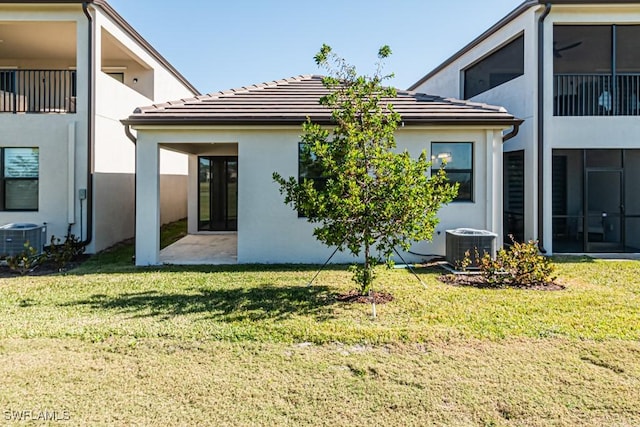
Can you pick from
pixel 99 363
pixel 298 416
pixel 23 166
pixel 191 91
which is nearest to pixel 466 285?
pixel 298 416

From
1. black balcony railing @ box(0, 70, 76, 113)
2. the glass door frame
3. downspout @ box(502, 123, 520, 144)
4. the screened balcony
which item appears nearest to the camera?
downspout @ box(502, 123, 520, 144)

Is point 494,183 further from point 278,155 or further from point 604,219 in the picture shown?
point 278,155

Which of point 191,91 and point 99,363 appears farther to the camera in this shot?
point 191,91

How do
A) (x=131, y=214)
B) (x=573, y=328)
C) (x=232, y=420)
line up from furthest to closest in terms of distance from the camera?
(x=131, y=214) < (x=573, y=328) < (x=232, y=420)

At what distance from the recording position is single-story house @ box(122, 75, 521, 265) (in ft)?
31.6

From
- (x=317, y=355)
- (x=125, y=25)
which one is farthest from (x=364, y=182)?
(x=125, y=25)

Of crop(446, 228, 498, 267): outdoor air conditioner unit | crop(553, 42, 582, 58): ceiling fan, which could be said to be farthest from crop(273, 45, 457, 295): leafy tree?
crop(553, 42, 582, 58): ceiling fan

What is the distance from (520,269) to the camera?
25.6ft

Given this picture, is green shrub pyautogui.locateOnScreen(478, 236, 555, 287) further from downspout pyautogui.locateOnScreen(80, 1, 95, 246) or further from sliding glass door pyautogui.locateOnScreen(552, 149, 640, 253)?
downspout pyautogui.locateOnScreen(80, 1, 95, 246)

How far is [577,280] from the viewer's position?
320 inches

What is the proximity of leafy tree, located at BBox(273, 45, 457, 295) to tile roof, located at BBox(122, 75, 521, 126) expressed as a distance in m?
2.89

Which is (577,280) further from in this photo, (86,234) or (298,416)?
(86,234)

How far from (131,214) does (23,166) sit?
11.8ft

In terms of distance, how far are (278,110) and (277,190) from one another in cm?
195
